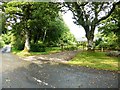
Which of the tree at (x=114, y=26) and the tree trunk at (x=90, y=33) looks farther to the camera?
the tree at (x=114, y=26)

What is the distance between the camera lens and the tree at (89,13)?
21453 millimetres

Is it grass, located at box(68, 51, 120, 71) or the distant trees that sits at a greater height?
the distant trees

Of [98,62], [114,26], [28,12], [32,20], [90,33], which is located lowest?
[98,62]

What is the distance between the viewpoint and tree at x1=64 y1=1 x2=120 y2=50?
70.4ft

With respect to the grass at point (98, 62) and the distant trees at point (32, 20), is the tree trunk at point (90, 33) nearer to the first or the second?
the distant trees at point (32, 20)

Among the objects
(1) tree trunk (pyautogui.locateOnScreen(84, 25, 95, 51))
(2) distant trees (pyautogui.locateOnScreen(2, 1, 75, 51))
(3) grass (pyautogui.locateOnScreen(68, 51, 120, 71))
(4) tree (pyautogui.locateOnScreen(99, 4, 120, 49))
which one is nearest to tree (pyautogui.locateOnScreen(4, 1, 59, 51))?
(2) distant trees (pyautogui.locateOnScreen(2, 1, 75, 51))

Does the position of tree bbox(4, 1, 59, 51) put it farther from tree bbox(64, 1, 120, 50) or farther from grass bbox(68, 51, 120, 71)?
grass bbox(68, 51, 120, 71)

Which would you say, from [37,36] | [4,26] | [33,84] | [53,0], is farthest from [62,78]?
[37,36]

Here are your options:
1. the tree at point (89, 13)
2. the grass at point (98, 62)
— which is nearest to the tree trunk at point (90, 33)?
the tree at point (89, 13)

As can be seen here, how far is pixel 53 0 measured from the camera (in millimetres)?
20406

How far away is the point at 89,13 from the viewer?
75.9 feet

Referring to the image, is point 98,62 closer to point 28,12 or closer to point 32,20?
point 32,20

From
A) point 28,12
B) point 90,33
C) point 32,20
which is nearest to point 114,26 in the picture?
point 90,33

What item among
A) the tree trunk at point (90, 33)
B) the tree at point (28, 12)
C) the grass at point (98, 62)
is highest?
the tree at point (28, 12)
